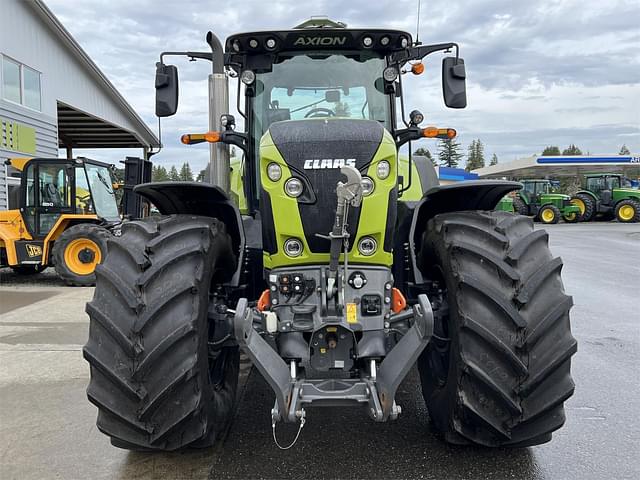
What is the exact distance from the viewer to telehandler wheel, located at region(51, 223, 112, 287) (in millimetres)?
9828

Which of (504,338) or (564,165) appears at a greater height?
(564,165)

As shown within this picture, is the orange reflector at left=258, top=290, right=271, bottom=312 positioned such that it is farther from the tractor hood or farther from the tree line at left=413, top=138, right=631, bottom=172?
the tree line at left=413, top=138, right=631, bottom=172

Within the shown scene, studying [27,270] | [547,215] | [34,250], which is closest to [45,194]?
[34,250]

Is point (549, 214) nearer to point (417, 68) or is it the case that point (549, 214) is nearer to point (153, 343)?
point (417, 68)

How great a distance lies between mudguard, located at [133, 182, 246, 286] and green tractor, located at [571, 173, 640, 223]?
2840 cm

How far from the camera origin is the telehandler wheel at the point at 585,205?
1090 inches

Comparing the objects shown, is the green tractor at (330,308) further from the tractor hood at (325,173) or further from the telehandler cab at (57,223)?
the telehandler cab at (57,223)

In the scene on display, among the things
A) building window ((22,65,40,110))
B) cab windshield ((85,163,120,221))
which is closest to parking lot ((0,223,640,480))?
cab windshield ((85,163,120,221))

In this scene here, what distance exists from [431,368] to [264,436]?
1.11 metres

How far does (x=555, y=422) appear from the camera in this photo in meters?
2.55

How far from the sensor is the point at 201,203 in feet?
10.4

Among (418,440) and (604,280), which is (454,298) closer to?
(418,440)

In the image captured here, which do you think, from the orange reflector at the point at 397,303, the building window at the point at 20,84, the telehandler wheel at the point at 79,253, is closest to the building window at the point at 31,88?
the building window at the point at 20,84

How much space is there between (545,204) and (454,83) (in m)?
26.4
